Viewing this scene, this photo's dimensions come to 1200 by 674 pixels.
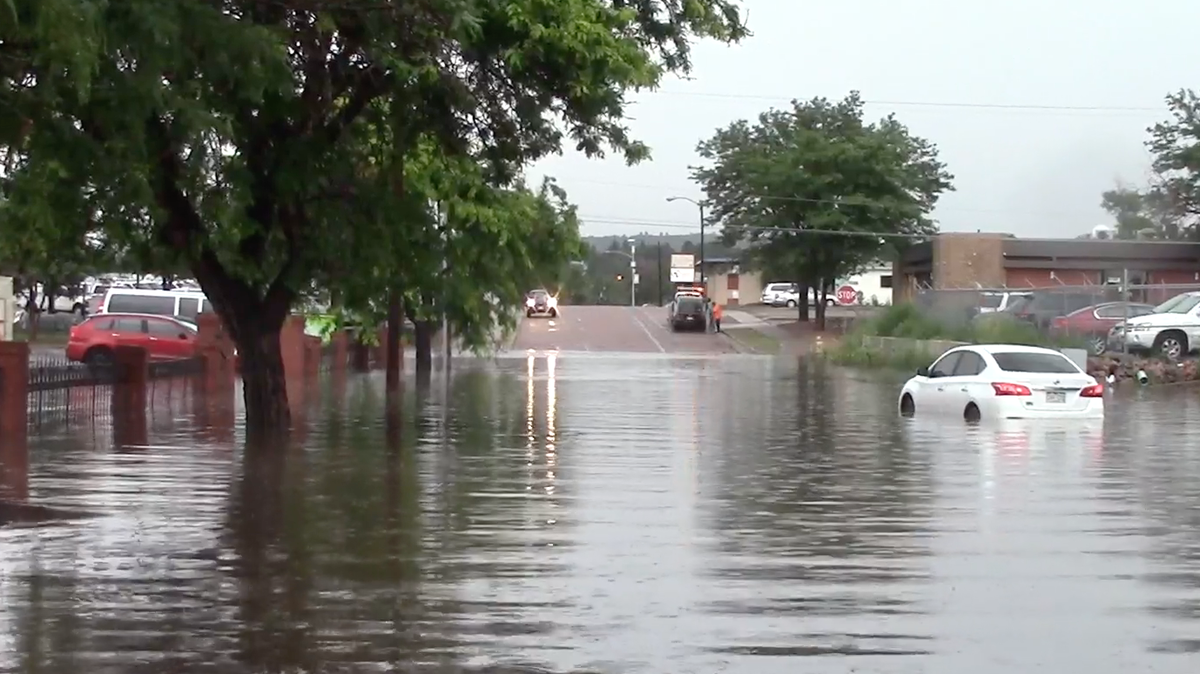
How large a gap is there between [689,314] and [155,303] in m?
38.6

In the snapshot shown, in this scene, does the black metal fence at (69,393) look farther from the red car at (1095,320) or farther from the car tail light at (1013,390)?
the red car at (1095,320)

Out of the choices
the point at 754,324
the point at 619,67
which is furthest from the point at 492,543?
the point at 754,324

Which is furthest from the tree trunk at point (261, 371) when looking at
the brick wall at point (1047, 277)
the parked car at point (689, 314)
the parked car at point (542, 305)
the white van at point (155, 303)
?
the parked car at point (542, 305)

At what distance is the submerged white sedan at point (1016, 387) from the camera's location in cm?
2506

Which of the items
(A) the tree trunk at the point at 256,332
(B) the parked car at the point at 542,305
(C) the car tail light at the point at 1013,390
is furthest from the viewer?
(B) the parked car at the point at 542,305

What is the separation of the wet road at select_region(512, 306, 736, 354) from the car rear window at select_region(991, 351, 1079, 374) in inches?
1544

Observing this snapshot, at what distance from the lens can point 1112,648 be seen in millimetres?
8805

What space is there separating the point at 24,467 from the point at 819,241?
65.2 metres

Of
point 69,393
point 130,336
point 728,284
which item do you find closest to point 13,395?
point 69,393

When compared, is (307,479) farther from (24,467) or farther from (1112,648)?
(1112,648)

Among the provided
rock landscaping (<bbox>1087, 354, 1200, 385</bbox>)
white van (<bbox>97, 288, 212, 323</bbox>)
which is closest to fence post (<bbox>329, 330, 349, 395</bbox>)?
white van (<bbox>97, 288, 212, 323</bbox>)

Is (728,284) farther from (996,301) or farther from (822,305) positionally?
(996,301)

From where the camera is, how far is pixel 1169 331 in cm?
3959

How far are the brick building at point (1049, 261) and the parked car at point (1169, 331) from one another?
3044 centimetres
